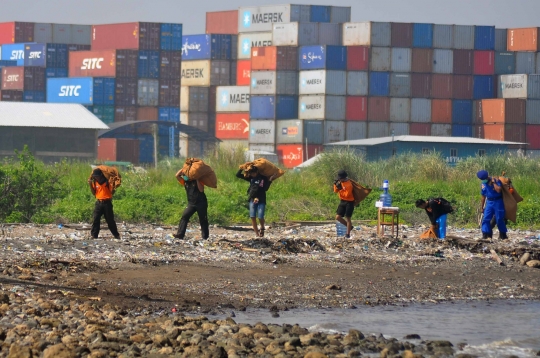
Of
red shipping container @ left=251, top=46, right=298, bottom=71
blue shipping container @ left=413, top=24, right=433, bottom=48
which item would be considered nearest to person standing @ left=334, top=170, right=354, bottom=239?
blue shipping container @ left=413, top=24, right=433, bottom=48

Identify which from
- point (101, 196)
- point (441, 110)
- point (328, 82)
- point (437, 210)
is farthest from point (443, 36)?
point (101, 196)

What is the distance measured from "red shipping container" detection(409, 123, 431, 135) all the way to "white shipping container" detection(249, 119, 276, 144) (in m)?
9.31

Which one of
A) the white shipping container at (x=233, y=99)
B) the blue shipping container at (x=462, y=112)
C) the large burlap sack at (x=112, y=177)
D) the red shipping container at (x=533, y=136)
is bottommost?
the large burlap sack at (x=112, y=177)

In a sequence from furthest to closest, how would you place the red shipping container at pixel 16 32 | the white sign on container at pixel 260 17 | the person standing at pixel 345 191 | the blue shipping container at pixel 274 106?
the red shipping container at pixel 16 32
the white sign on container at pixel 260 17
the blue shipping container at pixel 274 106
the person standing at pixel 345 191

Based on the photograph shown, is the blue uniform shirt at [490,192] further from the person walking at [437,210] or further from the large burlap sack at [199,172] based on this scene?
the large burlap sack at [199,172]

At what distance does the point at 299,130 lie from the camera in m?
64.0

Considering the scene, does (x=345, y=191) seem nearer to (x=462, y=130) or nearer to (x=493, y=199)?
(x=493, y=199)

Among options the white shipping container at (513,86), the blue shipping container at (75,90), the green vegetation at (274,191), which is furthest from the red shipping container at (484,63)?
the green vegetation at (274,191)

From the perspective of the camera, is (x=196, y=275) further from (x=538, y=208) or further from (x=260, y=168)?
(x=538, y=208)

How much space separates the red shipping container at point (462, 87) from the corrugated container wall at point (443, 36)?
2187 millimetres

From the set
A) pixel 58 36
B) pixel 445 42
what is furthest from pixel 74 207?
pixel 58 36

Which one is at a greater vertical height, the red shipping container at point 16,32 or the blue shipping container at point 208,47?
the red shipping container at point 16,32

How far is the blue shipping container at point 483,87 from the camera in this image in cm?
6275

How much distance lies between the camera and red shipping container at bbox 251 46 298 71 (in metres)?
65.6
